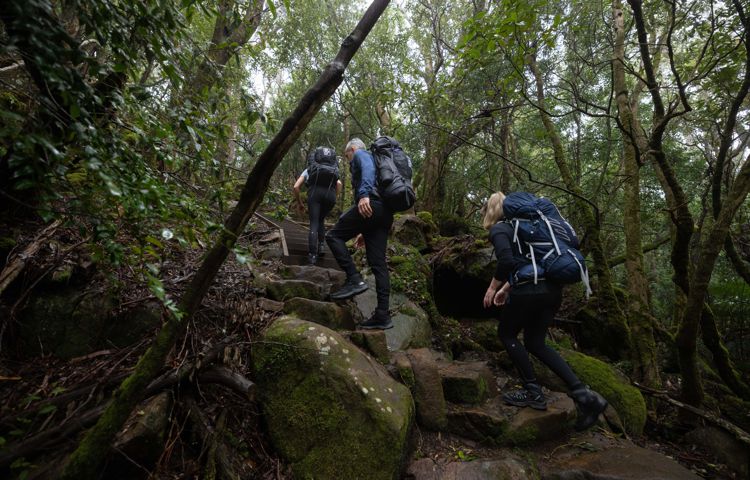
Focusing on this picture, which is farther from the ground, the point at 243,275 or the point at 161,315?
the point at 243,275

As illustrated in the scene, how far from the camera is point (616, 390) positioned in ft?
13.8

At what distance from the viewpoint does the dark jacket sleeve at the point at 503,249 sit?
11.6 feet

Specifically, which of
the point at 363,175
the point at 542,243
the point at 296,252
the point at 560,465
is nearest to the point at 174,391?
the point at 363,175

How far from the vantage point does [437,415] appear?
3432 mm

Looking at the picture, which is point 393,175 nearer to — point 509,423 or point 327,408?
point 327,408

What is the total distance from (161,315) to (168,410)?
104 cm

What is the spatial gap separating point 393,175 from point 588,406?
3.14 metres

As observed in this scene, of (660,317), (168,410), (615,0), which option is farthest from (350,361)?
(660,317)

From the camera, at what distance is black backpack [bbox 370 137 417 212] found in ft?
12.9

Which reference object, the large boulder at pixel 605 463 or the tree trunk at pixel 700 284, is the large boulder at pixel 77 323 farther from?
the tree trunk at pixel 700 284

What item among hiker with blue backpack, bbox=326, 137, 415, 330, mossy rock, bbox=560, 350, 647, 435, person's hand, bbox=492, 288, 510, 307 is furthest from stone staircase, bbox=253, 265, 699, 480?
person's hand, bbox=492, 288, 510, 307

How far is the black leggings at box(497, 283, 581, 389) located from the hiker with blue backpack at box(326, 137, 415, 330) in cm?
143

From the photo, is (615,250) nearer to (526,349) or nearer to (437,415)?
(526,349)

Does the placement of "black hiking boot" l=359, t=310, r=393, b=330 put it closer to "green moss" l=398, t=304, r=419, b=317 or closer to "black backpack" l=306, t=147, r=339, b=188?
"green moss" l=398, t=304, r=419, b=317
